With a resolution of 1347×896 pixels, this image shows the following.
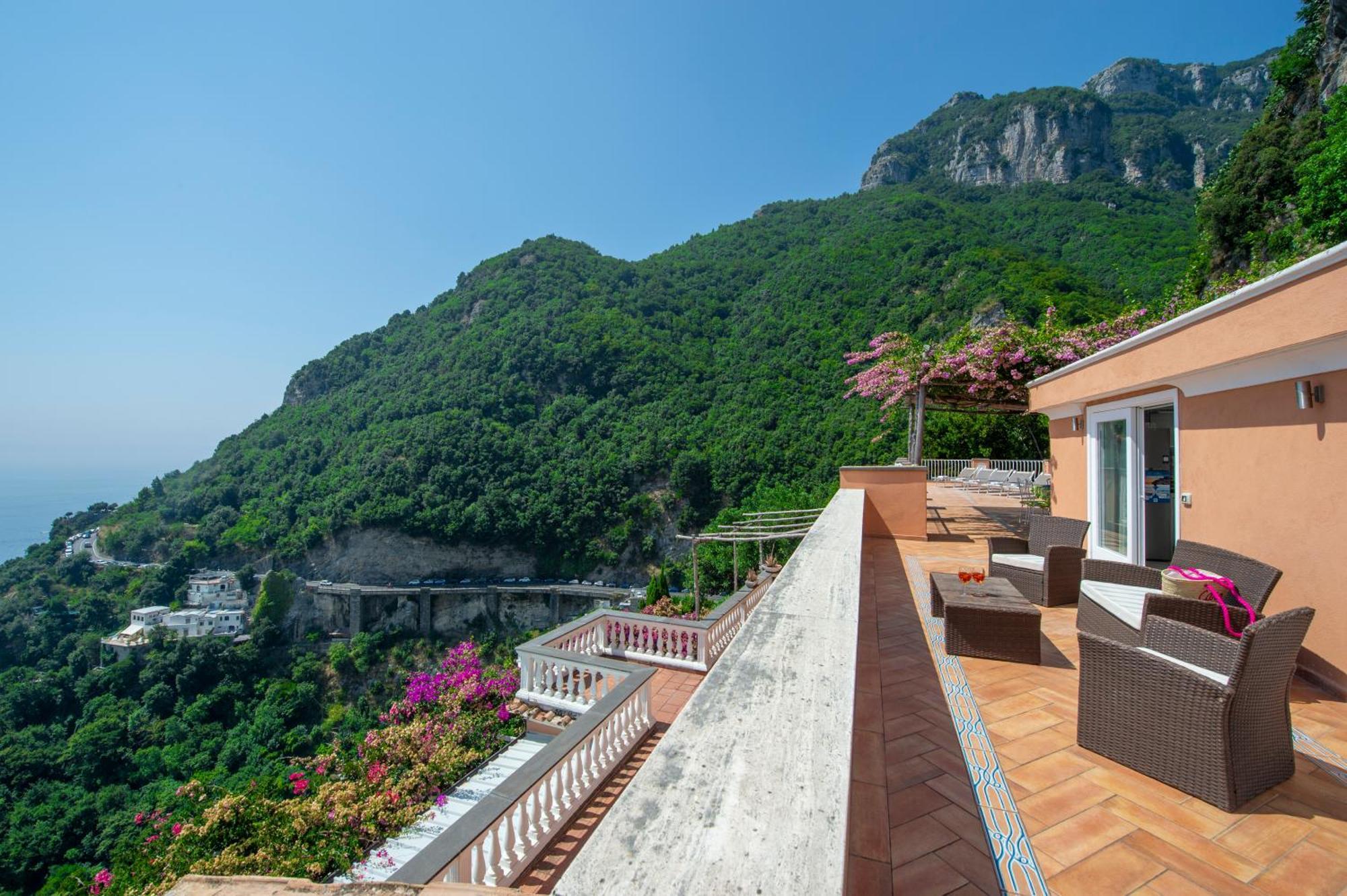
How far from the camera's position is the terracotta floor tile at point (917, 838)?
70.0 inches

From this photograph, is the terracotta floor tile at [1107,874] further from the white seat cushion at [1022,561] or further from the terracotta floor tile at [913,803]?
the white seat cushion at [1022,561]

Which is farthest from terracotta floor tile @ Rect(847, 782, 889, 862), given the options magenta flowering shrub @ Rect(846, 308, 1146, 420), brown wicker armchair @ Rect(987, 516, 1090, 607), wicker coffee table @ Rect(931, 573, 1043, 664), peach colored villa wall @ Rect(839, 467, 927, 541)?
magenta flowering shrub @ Rect(846, 308, 1146, 420)

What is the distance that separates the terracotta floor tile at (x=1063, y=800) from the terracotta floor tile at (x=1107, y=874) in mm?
194

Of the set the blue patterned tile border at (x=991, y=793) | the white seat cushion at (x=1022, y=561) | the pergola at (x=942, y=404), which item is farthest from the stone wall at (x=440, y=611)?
the blue patterned tile border at (x=991, y=793)

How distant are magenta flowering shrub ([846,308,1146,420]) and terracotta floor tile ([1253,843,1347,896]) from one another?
27.0 feet

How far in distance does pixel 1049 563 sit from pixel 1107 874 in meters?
3.63

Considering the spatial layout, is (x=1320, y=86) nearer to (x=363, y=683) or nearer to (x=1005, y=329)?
(x=1005, y=329)

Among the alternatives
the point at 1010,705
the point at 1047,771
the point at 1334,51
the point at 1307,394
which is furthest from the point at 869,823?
the point at 1334,51

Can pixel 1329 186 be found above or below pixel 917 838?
above

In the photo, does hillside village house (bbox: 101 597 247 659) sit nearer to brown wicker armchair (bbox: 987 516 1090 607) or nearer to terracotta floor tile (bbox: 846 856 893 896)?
brown wicker armchair (bbox: 987 516 1090 607)

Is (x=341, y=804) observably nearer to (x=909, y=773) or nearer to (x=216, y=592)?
(x=909, y=773)

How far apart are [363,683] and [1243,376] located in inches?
1830

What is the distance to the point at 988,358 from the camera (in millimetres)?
9102

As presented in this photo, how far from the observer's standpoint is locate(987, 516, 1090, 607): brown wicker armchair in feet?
15.5
